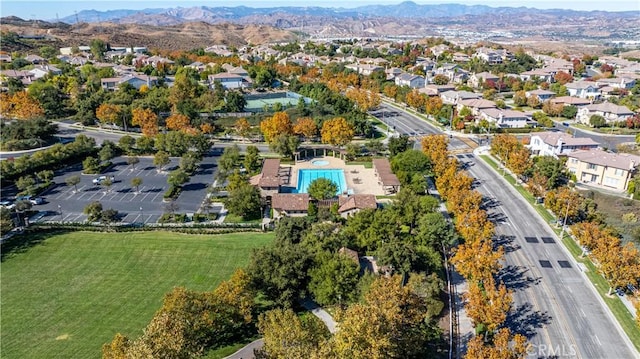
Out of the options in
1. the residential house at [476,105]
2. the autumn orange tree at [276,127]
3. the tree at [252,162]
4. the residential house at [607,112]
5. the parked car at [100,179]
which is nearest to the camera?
the parked car at [100,179]

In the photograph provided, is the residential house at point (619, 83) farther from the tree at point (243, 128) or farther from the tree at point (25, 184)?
the tree at point (25, 184)

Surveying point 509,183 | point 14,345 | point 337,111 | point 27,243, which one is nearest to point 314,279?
point 14,345

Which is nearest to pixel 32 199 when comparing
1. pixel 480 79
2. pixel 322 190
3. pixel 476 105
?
pixel 322 190

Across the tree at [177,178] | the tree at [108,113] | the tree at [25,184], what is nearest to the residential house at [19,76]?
the tree at [108,113]

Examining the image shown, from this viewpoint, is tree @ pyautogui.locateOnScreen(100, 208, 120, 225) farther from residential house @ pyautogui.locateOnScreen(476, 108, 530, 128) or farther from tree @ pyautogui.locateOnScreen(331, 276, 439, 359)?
residential house @ pyautogui.locateOnScreen(476, 108, 530, 128)

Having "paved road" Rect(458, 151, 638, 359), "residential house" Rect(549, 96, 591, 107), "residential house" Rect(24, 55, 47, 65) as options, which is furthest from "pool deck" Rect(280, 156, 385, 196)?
"residential house" Rect(24, 55, 47, 65)

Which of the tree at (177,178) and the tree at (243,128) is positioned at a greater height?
the tree at (243,128)
